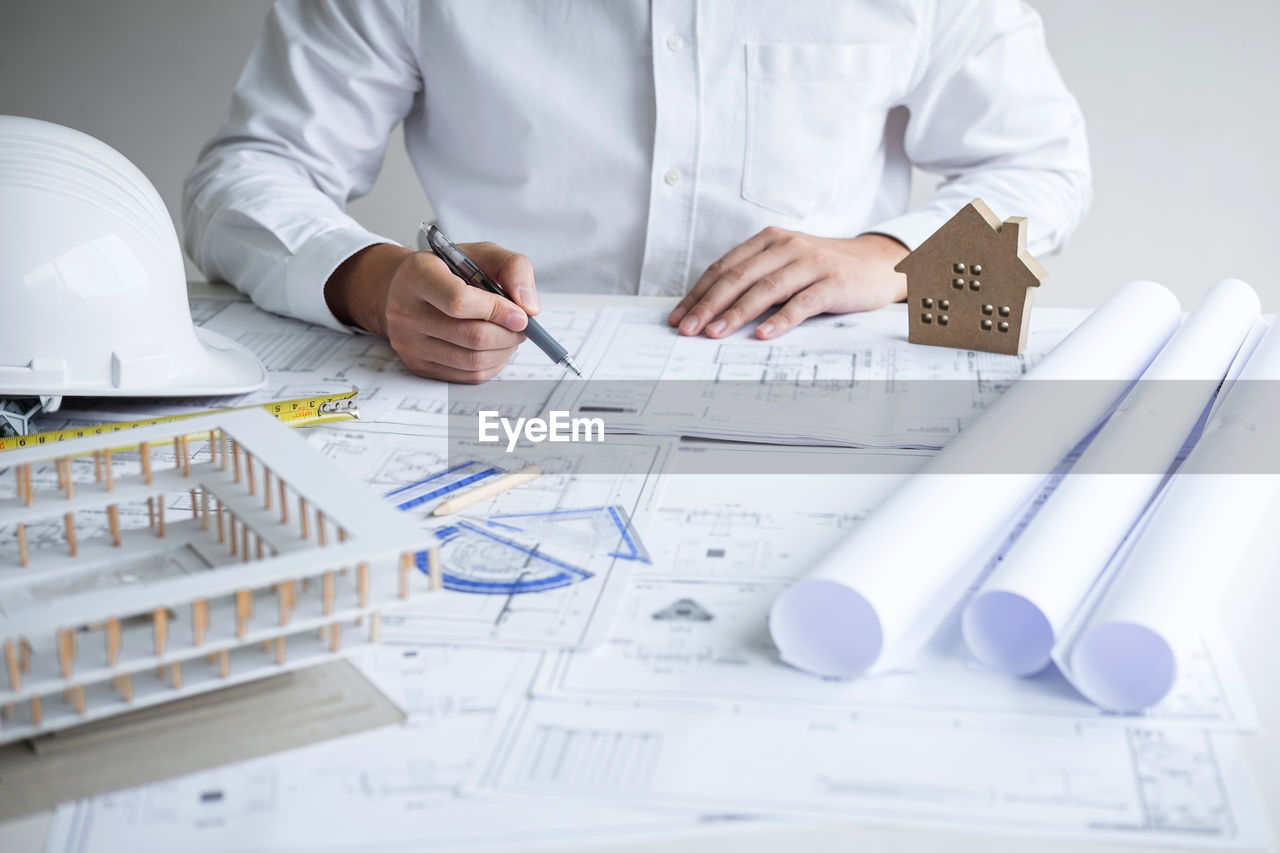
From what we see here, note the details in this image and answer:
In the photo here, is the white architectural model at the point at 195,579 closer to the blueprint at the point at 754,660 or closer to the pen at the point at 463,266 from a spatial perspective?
the blueprint at the point at 754,660

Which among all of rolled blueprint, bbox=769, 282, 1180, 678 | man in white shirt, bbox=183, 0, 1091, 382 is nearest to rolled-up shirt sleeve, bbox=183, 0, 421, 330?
man in white shirt, bbox=183, 0, 1091, 382

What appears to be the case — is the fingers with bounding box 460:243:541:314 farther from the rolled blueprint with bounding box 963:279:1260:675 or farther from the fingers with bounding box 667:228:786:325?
the rolled blueprint with bounding box 963:279:1260:675

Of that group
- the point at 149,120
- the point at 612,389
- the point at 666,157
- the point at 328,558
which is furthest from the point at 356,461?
the point at 149,120

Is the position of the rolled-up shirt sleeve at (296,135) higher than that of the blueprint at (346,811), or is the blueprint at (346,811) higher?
the rolled-up shirt sleeve at (296,135)

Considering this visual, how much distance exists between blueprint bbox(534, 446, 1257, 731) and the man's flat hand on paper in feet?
1.30

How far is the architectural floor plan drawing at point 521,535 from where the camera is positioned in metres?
0.59

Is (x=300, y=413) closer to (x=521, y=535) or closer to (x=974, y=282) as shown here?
(x=521, y=535)

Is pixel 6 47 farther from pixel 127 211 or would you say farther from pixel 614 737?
pixel 614 737

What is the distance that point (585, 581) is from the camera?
63cm

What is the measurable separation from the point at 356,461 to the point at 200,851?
0.39 m

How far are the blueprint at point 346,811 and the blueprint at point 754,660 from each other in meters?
0.07

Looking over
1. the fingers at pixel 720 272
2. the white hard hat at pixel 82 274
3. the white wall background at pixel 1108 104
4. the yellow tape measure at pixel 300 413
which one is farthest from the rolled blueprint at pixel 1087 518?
the white wall background at pixel 1108 104

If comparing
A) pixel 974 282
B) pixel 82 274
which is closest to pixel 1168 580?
pixel 974 282

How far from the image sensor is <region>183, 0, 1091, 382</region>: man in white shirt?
1260mm
